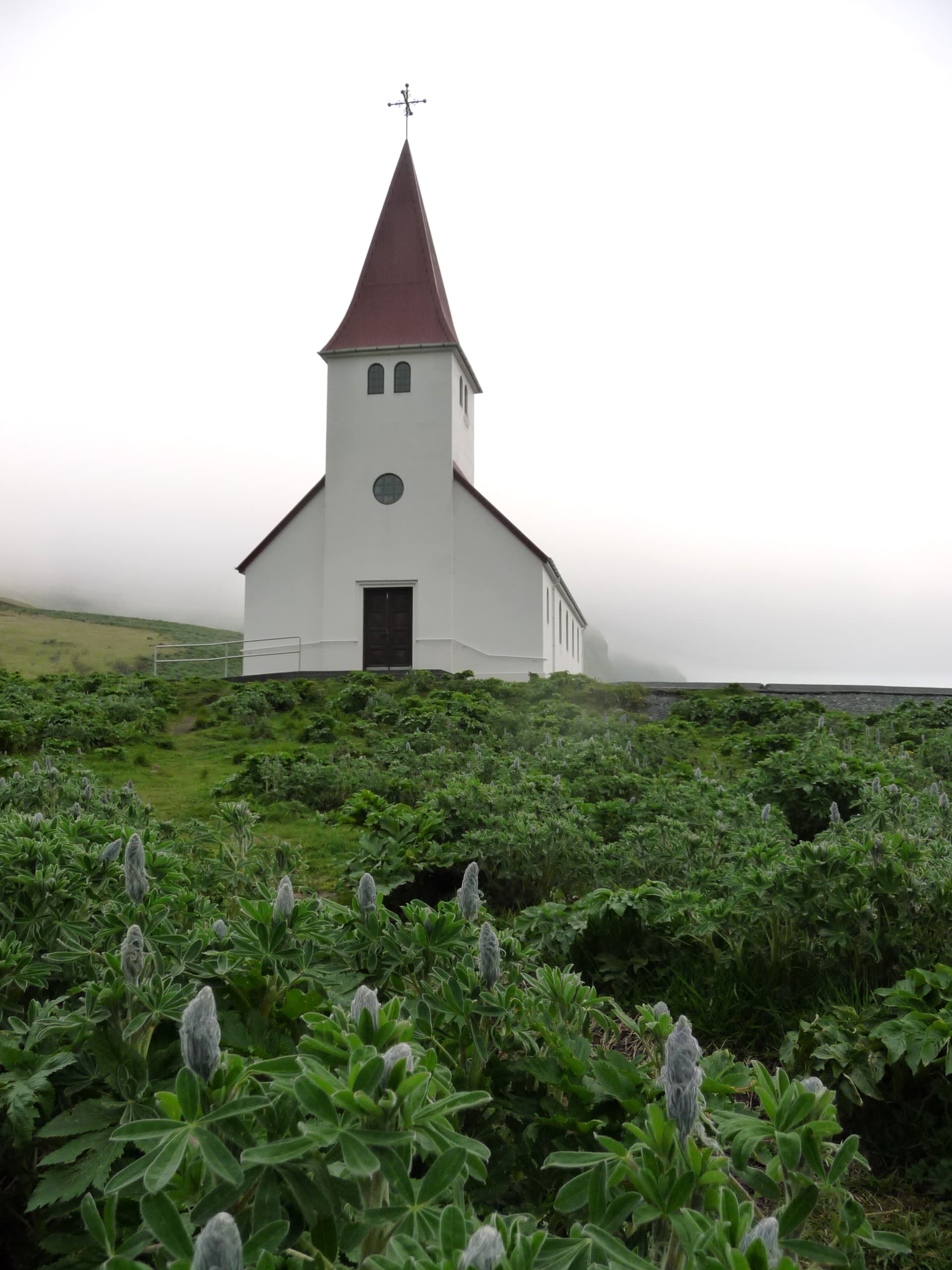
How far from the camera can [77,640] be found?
43.9m

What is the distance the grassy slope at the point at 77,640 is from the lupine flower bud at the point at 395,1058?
24826mm

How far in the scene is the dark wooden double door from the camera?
84.9ft

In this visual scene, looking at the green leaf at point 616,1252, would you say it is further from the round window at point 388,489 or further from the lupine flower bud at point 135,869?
the round window at point 388,489

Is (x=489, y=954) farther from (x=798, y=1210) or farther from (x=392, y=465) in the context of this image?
(x=392, y=465)

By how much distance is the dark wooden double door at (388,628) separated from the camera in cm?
2588

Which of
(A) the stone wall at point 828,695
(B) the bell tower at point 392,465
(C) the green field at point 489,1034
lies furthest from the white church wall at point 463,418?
(C) the green field at point 489,1034

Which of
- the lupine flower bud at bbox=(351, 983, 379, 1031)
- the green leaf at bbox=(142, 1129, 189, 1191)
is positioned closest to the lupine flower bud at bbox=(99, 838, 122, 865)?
the lupine flower bud at bbox=(351, 983, 379, 1031)

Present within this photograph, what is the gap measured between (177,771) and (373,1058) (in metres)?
10.7

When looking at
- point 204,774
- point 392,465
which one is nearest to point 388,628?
point 392,465

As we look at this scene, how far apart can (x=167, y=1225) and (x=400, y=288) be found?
2888 centimetres

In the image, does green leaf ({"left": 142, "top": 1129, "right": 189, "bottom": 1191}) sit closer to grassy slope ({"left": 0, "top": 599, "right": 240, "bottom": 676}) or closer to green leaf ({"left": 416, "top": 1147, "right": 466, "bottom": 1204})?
green leaf ({"left": 416, "top": 1147, "right": 466, "bottom": 1204})

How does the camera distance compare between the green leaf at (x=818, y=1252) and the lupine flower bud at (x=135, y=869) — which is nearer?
the green leaf at (x=818, y=1252)

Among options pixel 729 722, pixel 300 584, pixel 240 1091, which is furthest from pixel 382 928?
pixel 300 584

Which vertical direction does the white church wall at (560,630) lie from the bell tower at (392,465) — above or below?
below
